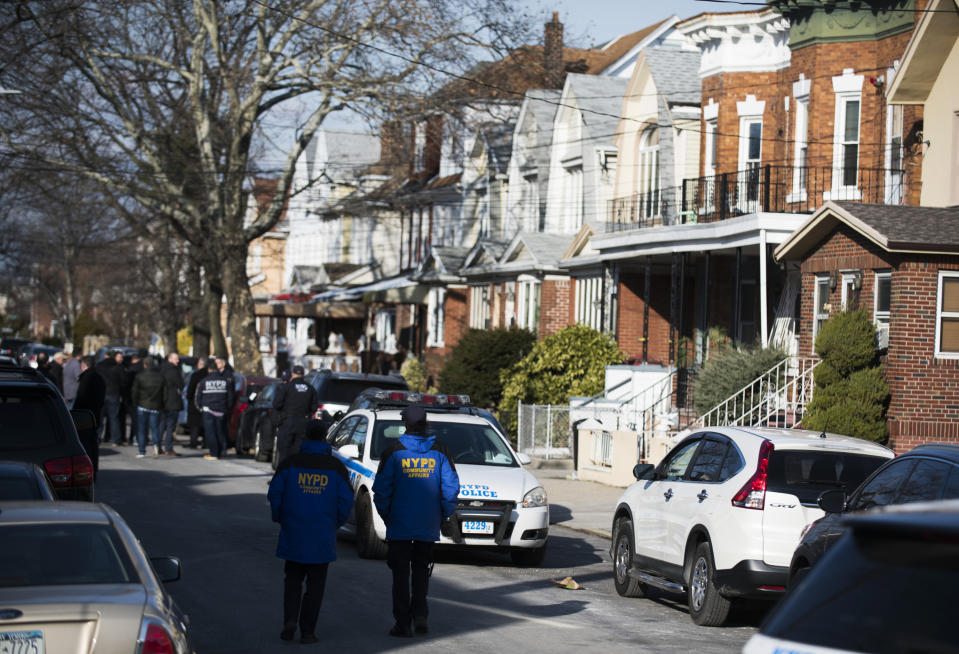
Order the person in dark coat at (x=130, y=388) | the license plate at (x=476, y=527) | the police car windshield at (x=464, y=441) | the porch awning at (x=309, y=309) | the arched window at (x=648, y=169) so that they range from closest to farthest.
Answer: the license plate at (x=476, y=527), the police car windshield at (x=464, y=441), the person in dark coat at (x=130, y=388), the arched window at (x=648, y=169), the porch awning at (x=309, y=309)

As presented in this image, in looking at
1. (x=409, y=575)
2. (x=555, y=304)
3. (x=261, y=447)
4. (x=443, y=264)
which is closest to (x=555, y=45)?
(x=443, y=264)

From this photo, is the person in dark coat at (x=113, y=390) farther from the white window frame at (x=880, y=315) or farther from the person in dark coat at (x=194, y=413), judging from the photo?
the white window frame at (x=880, y=315)

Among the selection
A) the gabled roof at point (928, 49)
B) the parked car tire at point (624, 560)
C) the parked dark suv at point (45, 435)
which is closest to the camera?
the parked dark suv at point (45, 435)

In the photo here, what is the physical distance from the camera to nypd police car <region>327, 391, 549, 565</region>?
13.0 meters

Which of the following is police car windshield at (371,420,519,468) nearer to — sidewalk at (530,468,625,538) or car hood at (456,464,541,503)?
car hood at (456,464,541,503)

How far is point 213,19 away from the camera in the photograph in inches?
1337

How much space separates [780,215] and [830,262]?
1.98 m

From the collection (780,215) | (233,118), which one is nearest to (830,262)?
(780,215)

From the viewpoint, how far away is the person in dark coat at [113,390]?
26.5m

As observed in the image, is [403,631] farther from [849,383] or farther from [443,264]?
[443,264]

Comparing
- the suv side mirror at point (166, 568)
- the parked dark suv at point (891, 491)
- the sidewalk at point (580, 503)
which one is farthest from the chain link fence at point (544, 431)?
the suv side mirror at point (166, 568)

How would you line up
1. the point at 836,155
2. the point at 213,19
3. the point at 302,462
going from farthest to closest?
the point at 213,19 < the point at 836,155 < the point at 302,462

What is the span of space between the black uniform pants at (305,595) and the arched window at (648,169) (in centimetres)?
2208

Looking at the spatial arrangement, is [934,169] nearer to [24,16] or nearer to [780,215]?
[780,215]
